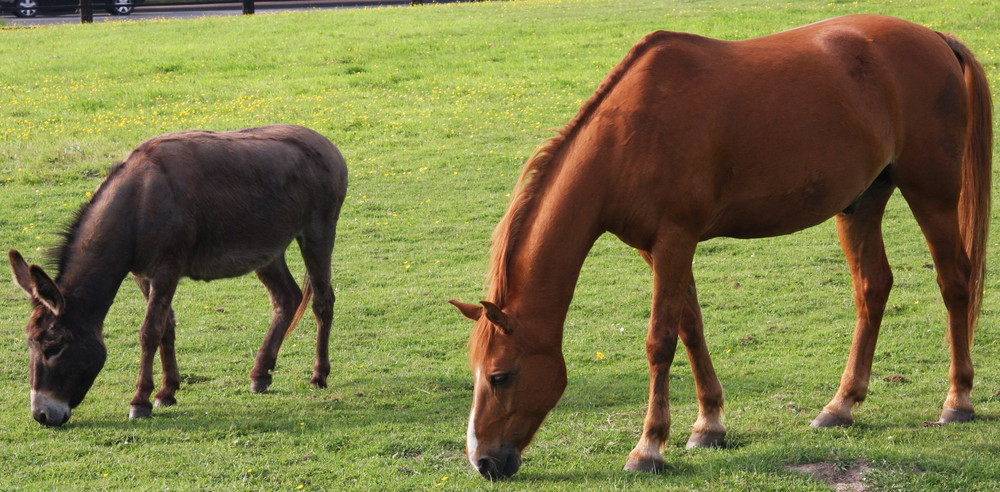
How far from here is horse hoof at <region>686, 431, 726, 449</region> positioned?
5934 mm

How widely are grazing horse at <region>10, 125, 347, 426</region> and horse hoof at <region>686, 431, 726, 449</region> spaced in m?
2.98

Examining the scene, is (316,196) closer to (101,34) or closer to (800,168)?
(800,168)

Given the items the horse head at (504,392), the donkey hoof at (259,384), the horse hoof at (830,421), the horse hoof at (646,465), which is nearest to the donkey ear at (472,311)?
the horse head at (504,392)

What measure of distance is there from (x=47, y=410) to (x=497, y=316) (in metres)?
3.33

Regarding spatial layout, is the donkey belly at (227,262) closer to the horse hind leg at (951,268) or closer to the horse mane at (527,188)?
the horse mane at (527,188)

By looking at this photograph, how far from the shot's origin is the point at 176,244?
7258 millimetres

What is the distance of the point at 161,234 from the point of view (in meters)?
7.15

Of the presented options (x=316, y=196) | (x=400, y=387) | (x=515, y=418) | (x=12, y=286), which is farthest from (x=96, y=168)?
(x=515, y=418)

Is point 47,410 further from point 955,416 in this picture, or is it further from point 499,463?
point 955,416

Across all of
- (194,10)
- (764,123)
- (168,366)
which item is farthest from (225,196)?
(194,10)

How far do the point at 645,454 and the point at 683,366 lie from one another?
2.38 m

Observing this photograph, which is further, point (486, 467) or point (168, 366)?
point (168, 366)

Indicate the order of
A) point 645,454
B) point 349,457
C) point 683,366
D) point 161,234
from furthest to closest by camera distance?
point 683,366 → point 161,234 → point 349,457 → point 645,454

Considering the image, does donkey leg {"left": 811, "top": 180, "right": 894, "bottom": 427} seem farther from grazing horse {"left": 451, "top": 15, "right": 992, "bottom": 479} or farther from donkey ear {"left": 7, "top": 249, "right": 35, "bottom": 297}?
donkey ear {"left": 7, "top": 249, "right": 35, "bottom": 297}
